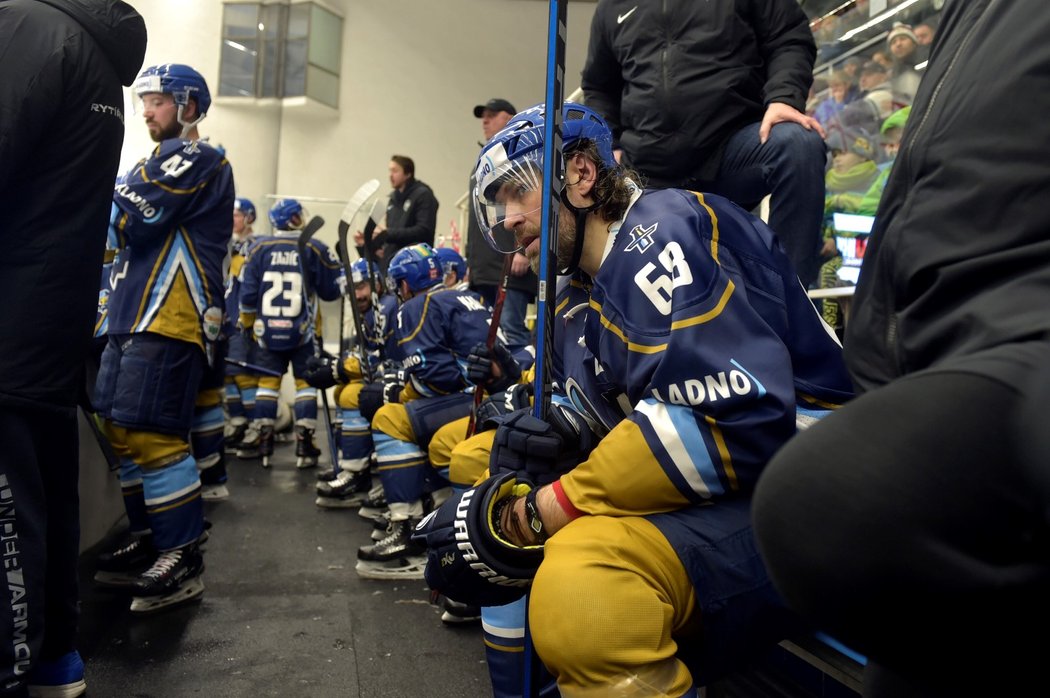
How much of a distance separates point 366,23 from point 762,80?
47.5 feet

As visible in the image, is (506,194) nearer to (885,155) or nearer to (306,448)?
(885,155)

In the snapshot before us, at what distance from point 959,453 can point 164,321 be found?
301 cm

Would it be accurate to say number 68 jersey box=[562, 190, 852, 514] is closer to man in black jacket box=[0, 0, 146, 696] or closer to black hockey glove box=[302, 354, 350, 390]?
man in black jacket box=[0, 0, 146, 696]

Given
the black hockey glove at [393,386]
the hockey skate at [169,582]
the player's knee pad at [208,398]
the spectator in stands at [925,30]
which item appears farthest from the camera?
the black hockey glove at [393,386]

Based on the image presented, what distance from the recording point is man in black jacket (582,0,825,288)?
2.31 meters

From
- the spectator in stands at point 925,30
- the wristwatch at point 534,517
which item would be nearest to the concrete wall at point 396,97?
the spectator in stands at point 925,30

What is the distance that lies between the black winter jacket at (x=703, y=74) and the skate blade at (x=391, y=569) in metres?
2.10

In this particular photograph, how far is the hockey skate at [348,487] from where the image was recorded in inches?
204

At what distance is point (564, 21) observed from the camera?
1824mm

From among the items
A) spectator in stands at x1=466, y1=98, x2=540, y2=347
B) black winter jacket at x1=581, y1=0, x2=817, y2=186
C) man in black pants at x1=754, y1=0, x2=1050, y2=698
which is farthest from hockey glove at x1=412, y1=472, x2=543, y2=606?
spectator in stands at x1=466, y1=98, x2=540, y2=347

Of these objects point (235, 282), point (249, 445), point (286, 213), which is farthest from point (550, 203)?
point (235, 282)

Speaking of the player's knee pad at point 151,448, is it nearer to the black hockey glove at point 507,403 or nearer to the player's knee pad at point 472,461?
the player's knee pad at point 472,461

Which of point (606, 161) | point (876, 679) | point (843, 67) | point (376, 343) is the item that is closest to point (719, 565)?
point (876, 679)

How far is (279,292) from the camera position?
6410 millimetres
